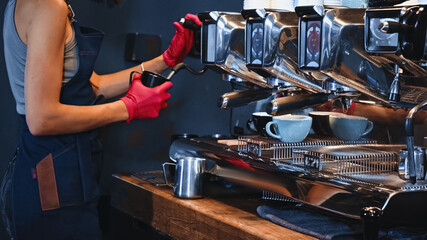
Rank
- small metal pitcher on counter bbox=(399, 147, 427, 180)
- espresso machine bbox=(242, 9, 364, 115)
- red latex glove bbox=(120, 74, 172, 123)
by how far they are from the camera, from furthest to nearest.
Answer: red latex glove bbox=(120, 74, 172, 123) → espresso machine bbox=(242, 9, 364, 115) → small metal pitcher on counter bbox=(399, 147, 427, 180)

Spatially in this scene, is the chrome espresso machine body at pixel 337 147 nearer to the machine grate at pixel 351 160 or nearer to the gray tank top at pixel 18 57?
the machine grate at pixel 351 160

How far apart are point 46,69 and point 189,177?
1.78 ft

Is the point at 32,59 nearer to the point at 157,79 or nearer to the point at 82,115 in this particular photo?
the point at 82,115

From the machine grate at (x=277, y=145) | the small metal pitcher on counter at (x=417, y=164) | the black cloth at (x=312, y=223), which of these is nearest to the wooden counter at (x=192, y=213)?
the black cloth at (x=312, y=223)

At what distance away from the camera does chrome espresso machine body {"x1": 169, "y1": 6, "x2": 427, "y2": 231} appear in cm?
141

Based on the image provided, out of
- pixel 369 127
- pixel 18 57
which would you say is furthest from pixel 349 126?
pixel 18 57

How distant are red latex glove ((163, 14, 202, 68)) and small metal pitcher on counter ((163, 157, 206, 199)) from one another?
1.94 feet

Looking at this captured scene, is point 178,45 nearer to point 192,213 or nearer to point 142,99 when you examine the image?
point 142,99

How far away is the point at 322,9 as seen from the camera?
5.04ft

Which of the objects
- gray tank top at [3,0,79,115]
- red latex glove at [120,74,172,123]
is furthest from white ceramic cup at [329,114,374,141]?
gray tank top at [3,0,79,115]

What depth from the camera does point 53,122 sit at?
1.82m

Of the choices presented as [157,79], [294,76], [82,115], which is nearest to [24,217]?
[82,115]

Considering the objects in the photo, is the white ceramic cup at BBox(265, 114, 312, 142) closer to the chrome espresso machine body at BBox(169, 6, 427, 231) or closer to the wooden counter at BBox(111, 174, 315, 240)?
the chrome espresso machine body at BBox(169, 6, 427, 231)

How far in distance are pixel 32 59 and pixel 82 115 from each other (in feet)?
0.79
